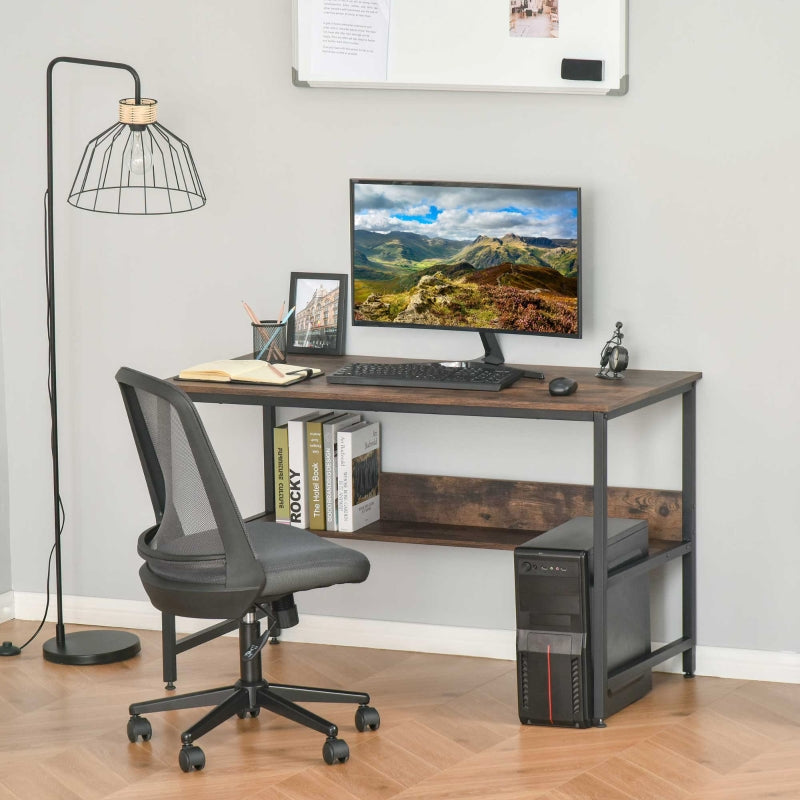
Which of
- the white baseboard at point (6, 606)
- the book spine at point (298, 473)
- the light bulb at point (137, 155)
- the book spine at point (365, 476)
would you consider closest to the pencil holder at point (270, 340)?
the book spine at point (298, 473)

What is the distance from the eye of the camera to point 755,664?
12.5ft

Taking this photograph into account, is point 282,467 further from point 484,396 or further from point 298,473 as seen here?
point 484,396

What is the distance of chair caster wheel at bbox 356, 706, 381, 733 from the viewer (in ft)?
11.3

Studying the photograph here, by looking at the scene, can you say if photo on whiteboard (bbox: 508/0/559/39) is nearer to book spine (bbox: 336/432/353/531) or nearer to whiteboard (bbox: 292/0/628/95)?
whiteboard (bbox: 292/0/628/95)

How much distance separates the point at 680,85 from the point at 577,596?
1.39m

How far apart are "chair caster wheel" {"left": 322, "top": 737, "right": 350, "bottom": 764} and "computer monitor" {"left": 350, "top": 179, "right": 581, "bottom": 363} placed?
3.81 feet

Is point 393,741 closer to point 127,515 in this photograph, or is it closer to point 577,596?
point 577,596

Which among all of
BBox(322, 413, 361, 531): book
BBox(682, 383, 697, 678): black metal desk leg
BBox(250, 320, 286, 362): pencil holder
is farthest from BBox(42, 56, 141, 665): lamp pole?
BBox(682, 383, 697, 678): black metal desk leg

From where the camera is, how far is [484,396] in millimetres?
3436

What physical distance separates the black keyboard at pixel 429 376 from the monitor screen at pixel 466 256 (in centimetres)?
17

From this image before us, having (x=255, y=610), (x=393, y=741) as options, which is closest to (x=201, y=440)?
(x=255, y=610)

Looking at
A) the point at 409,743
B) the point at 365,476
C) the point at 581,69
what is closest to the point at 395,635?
the point at 365,476

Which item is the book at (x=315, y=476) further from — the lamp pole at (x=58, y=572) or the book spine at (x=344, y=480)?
the lamp pole at (x=58, y=572)

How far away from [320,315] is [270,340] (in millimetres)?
259
